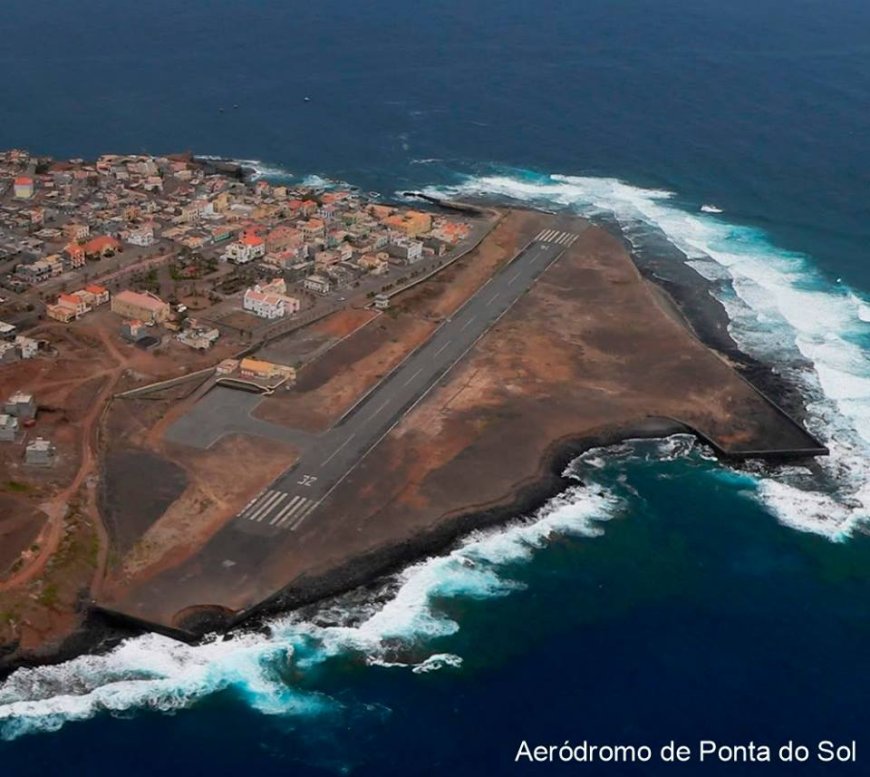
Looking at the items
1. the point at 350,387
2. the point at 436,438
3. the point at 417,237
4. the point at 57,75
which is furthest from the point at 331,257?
the point at 57,75

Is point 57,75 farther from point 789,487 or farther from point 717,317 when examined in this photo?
point 789,487

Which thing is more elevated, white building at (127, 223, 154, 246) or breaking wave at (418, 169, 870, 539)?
breaking wave at (418, 169, 870, 539)

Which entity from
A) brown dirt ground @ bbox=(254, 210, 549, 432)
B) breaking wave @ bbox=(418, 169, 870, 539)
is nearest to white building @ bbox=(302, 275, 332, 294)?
brown dirt ground @ bbox=(254, 210, 549, 432)

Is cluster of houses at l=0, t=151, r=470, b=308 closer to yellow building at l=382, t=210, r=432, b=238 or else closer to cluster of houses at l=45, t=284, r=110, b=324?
yellow building at l=382, t=210, r=432, b=238

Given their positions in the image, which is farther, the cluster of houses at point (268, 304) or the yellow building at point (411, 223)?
the yellow building at point (411, 223)

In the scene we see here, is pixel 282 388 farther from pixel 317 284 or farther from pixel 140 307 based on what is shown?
pixel 317 284

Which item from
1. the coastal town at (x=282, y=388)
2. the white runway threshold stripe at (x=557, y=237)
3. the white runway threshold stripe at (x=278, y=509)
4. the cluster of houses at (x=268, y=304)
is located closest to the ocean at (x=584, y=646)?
the coastal town at (x=282, y=388)

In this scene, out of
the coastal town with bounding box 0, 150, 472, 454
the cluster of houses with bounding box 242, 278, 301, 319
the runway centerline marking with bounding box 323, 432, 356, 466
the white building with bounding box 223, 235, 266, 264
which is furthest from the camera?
the white building with bounding box 223, 235, 266, 264

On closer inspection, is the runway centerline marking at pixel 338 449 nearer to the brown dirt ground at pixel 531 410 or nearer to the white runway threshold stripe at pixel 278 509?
the brown dirt ground at pixel 531 410
